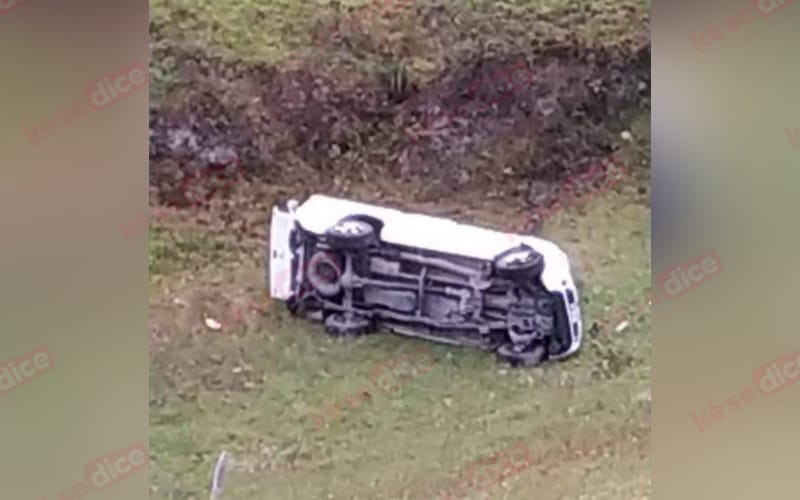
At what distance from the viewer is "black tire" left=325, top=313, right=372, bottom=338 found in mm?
1723

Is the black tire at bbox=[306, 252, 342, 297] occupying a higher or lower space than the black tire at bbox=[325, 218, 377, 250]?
lower

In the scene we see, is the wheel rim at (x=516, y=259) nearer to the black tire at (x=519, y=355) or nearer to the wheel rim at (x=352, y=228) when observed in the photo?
the black tire at (x=519, y=355)

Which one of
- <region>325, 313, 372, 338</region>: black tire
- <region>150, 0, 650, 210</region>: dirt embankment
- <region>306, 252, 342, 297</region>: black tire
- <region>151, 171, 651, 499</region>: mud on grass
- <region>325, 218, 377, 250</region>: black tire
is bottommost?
<region>151, 171, 651, 499</region>: mud on grass

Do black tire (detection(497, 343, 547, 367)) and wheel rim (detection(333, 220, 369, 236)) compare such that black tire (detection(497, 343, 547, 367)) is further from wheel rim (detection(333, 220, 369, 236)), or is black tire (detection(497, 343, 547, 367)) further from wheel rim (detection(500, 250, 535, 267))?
wheel rim (detection(333, 220, 369, 236))

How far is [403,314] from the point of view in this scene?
1.73m

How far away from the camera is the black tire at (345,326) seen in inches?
67.8

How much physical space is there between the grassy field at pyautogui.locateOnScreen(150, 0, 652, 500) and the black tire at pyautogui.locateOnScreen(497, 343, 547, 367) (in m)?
0.02

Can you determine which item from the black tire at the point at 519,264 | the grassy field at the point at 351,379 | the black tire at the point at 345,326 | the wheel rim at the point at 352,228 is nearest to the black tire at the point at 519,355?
the grassy field at the point at 351,379

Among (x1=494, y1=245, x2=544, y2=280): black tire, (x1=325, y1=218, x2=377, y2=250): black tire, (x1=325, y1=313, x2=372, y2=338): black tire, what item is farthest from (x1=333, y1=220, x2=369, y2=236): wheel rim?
(x1=494, y1=245, x2=544, y2=280): black tire

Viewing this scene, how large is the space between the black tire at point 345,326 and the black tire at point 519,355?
12.5 inches

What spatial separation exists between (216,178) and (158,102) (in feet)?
0.69

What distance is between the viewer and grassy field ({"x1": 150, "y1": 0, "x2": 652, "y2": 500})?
1.68m

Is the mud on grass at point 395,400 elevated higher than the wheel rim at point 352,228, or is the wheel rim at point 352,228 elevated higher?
the wheel rim at point 352,228
